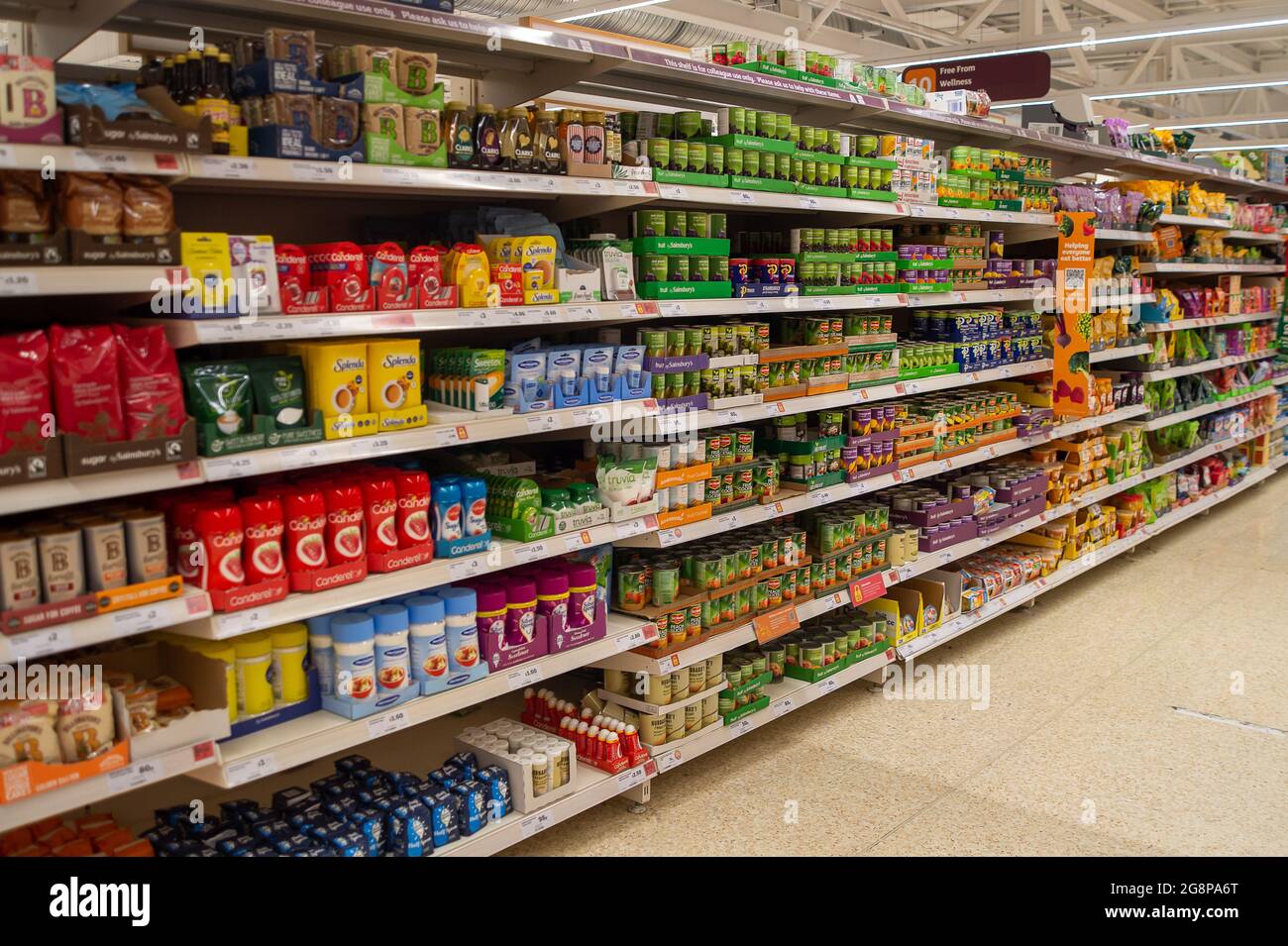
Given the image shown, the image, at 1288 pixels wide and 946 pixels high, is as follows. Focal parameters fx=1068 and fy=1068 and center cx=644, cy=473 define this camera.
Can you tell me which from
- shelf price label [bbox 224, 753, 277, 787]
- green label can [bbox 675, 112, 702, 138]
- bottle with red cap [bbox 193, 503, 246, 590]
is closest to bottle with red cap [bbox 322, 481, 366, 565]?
bottle with red cap [bbox 193, 503, 246, 590]

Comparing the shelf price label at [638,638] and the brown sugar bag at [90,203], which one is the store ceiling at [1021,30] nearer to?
the shelf price label at [638,638]

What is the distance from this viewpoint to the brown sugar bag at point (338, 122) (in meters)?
2.46

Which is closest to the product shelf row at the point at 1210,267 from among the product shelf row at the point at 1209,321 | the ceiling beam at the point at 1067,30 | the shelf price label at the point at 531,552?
the product shelf row at the point at 1209,321

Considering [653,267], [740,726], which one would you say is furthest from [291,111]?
[740,726]

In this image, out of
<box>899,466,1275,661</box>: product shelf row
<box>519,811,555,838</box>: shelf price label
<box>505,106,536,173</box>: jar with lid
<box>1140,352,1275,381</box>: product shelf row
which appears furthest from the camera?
<box>1140,352,1275,381</box>: product shelf row

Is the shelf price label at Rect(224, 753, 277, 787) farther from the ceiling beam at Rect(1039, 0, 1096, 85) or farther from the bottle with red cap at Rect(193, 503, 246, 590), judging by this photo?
the ceiling beam at Rect(1039, 0, 1096, 85)

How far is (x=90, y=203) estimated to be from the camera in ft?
6.93

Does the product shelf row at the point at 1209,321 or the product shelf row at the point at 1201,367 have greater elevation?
the product shelf row at the point at 1209,321

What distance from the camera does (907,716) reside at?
4.27 metres

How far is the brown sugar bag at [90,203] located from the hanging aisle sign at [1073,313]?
4661mm

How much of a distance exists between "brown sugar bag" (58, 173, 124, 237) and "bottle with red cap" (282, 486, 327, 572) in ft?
2.32

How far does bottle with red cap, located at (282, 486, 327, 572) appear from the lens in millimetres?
2521
